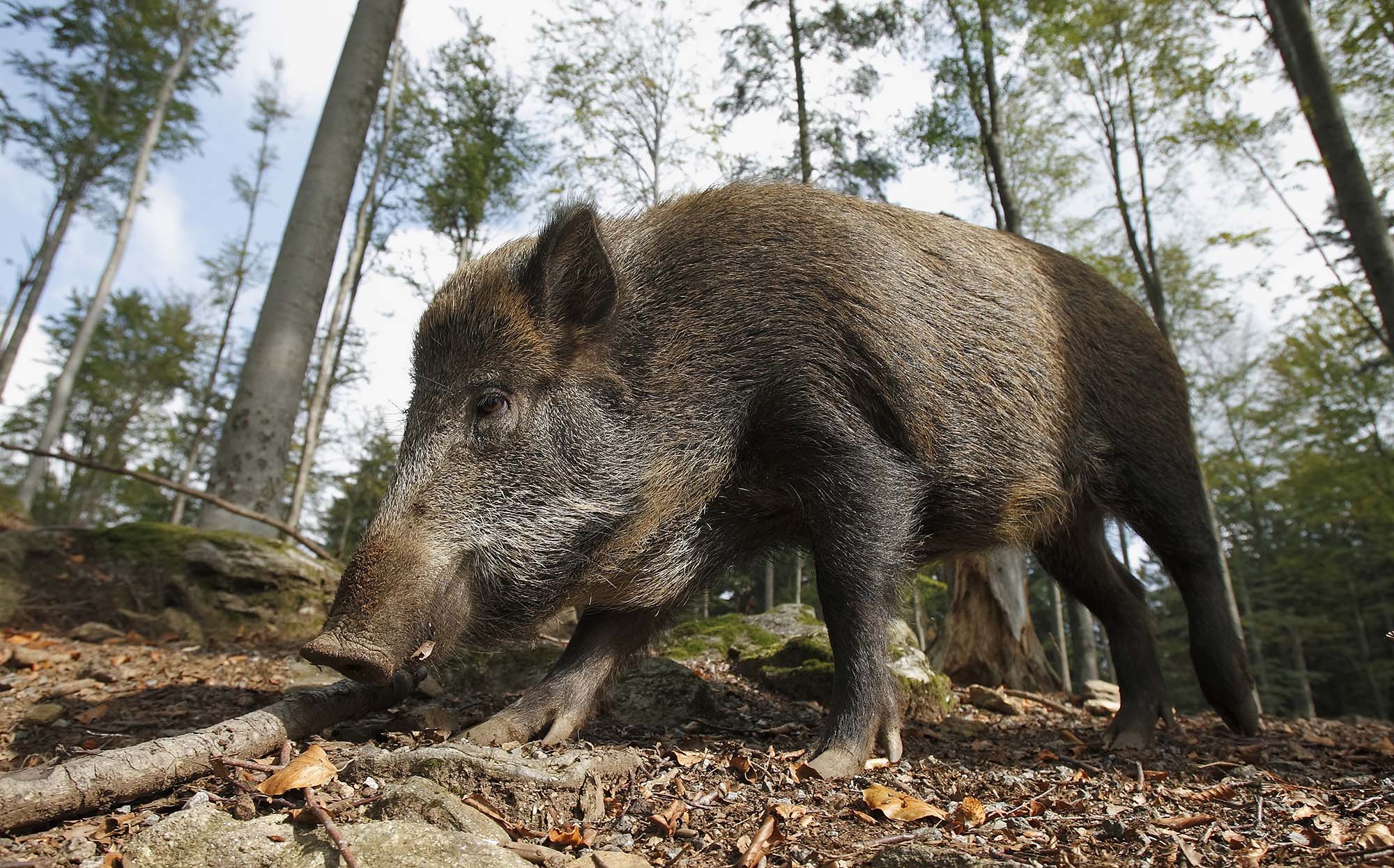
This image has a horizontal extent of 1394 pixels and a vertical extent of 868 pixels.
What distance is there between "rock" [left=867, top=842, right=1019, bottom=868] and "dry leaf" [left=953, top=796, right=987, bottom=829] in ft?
1.46

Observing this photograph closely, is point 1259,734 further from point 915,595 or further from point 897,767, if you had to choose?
point 897,767

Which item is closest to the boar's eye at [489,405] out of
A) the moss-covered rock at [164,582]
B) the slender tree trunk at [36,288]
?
the moss-covered rock at [164,582]

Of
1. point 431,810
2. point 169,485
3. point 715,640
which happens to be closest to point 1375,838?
point 431,810

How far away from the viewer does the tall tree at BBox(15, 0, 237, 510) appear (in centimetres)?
1730

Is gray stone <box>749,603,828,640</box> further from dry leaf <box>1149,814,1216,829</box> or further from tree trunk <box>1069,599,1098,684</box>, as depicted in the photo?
tree trunk <box>1069,599,1098,684</box>

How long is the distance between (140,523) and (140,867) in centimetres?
530

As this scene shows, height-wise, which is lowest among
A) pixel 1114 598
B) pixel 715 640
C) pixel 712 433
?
pixel 715 640

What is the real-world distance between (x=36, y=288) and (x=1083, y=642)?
25.7 m

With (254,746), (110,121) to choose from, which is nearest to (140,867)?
(254,746)

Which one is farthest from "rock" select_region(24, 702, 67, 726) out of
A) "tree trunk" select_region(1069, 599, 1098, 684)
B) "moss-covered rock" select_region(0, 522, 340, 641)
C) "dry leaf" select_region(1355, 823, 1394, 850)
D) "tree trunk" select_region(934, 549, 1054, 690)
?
"tree trunk" select_region(1069, 599, 1098, 684)

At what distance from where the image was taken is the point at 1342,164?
20.1 feet

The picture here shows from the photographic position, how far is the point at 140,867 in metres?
1.89

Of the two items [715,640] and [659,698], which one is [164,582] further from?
[715,640]

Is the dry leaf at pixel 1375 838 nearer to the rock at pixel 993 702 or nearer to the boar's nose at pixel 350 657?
the boar's nose at pixel 350 657
